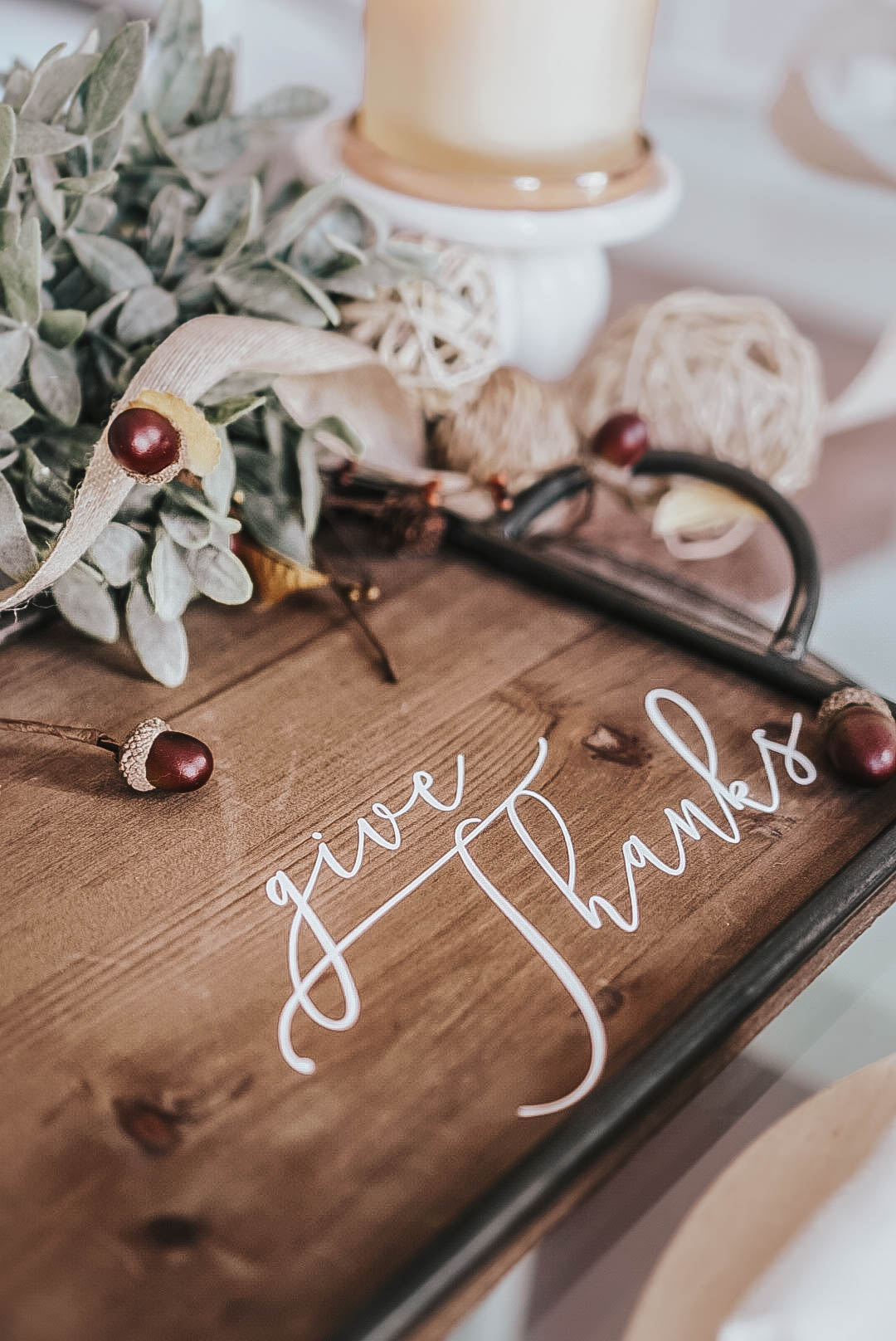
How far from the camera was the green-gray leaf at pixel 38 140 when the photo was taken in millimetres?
437

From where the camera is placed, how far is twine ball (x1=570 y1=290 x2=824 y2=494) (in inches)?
25.2

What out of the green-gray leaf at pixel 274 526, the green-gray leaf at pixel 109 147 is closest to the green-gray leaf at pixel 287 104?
the green-gray leaf at pixel 109 147

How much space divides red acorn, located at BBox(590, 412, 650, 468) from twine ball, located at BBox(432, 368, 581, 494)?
24 mm

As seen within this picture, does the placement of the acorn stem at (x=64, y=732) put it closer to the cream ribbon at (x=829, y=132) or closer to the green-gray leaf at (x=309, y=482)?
the green-gray leaf at (x=309, y=482)

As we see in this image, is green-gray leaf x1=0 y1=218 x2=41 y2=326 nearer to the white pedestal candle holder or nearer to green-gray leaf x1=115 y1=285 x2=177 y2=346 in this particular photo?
green-gray leaf x1=115 y1=285 x2=177 y2=346

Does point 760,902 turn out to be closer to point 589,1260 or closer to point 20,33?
point 589,1260

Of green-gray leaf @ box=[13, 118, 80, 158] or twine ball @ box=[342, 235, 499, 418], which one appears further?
twine ball @ box=[342, 235, 499, 418]

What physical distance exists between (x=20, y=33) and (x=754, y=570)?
1.88 ft

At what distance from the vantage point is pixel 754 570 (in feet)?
2.18

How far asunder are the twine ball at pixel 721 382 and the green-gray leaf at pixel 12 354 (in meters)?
0.33

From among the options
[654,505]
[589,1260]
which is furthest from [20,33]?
[589,1260]

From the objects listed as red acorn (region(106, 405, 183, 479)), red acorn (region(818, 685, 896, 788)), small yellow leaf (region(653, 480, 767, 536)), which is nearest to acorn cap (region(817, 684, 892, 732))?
red acorn (region(818, 685, 896, 788))

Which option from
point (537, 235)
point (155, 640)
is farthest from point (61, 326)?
point (537, 235)

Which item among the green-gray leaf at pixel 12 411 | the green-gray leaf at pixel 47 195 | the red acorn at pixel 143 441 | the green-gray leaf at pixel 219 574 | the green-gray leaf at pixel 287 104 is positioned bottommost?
the green-gray leaf at pixel 219 574
